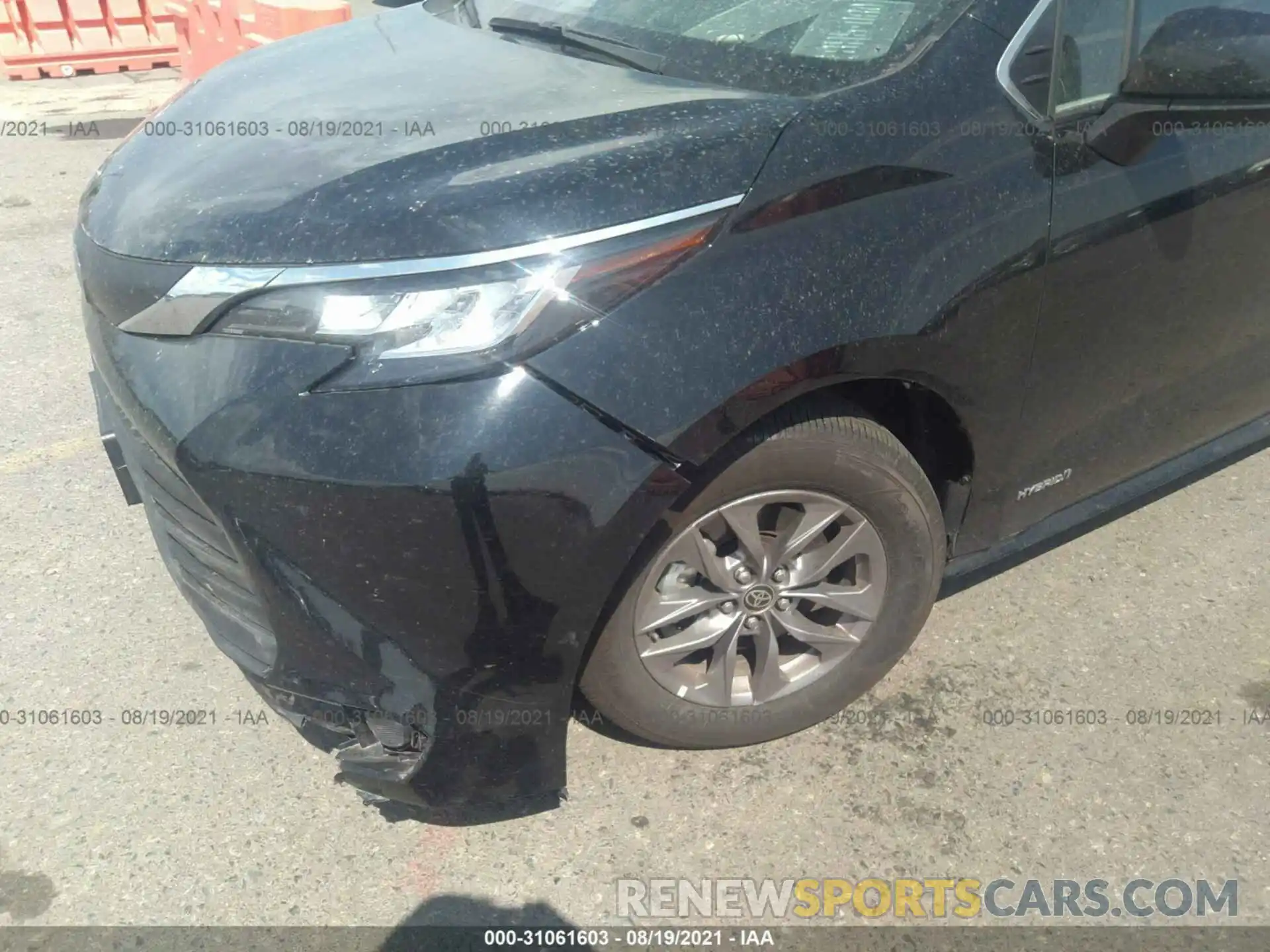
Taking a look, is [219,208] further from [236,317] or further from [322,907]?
[322,907]

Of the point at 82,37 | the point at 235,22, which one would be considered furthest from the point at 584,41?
the point at 82,37

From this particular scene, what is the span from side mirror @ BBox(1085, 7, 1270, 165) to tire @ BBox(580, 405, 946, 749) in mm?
813

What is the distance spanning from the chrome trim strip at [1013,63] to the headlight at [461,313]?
36.3 inches

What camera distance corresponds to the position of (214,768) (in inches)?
92.4

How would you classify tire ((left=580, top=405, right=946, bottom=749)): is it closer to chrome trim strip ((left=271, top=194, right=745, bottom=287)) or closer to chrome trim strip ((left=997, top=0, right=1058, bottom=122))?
chrome trim strip ((left=271, top=194, right=745, bottom=287))

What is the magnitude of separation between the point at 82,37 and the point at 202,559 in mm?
9026

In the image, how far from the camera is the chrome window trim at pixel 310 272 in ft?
5.65

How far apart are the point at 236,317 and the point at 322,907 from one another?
1170 mm

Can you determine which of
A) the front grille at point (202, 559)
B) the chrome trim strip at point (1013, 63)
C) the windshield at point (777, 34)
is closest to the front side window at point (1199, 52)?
the chrome trim strip at point (1013, 63)

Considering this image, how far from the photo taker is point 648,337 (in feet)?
5.73

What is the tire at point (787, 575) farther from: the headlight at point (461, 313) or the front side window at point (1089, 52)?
the front side window at point (1089, 52)

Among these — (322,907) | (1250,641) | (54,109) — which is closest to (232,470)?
(322,907)

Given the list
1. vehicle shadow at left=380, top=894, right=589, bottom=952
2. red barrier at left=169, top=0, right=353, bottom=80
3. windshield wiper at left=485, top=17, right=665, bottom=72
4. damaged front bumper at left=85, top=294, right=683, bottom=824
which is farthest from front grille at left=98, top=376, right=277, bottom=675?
red barrier at left=169, top=0, right=353, bottom=80

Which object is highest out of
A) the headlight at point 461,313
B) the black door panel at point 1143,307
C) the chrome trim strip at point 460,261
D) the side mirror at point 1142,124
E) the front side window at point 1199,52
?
the front side window at point 1199,52
